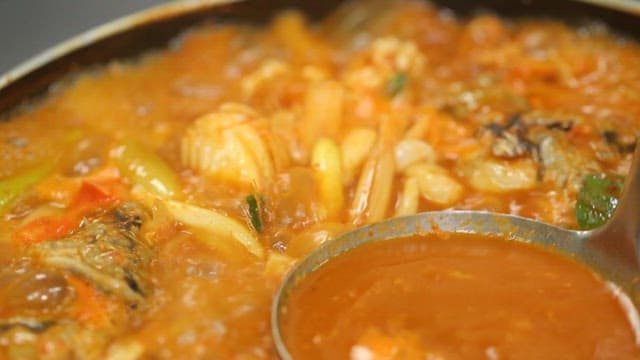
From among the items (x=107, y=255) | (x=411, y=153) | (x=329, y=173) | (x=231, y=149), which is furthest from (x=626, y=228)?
(x=107, y=255)

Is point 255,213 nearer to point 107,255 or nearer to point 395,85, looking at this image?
point 107,255

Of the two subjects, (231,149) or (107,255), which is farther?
(231,149)

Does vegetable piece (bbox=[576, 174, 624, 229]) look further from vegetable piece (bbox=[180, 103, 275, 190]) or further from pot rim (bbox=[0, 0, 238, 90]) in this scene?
pot rim (bbox=[0, 0, 238, 90])

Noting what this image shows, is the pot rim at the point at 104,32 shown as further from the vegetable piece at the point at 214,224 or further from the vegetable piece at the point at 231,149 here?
the vegetable piece at the point at 214,224

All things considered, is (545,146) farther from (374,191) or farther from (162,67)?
(162,67)

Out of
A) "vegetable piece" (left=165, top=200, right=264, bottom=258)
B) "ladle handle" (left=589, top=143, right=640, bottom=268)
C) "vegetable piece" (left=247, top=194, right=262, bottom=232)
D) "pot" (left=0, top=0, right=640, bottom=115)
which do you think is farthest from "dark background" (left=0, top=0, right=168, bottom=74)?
"ladle handle" (left=589, top=143, right=640, bottom=268)
